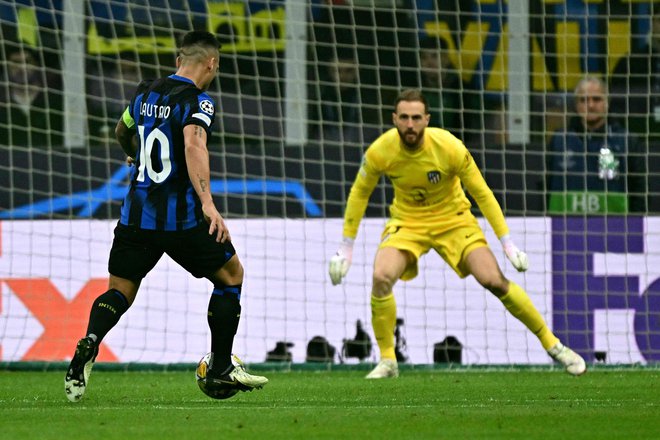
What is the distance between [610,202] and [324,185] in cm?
229

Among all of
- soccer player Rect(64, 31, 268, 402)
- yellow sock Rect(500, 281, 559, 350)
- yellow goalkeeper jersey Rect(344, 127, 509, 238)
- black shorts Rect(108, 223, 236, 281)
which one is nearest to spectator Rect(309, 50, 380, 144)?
yellow goalkeeper jersey Rect(344, 127, 509, 238)

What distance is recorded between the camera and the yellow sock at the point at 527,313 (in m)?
9.95

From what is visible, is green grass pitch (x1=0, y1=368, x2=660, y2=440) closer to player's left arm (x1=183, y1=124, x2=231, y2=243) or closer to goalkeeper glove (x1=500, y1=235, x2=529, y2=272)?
goalkeeper glove (x1=500, y1=235, x2=529, y2=272)

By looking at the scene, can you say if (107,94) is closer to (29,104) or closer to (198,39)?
(29,104)

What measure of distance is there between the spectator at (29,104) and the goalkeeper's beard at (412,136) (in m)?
3.75

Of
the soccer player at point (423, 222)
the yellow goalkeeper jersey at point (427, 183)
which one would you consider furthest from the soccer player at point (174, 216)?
the yellow goalkeeper jersey at point (427, 183)

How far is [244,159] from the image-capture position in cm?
1195

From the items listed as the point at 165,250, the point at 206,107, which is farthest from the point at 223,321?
the point at 206,107

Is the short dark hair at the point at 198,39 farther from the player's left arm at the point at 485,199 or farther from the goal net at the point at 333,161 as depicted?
the goal net at the point at 333,161

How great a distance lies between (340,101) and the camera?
40.5 ft

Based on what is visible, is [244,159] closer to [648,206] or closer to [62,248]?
[62,248]

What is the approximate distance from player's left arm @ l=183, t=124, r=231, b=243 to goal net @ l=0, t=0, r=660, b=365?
14.3 feet

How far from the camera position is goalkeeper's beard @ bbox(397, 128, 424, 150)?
32.1ft

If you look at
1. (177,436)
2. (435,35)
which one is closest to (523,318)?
(435,35)
